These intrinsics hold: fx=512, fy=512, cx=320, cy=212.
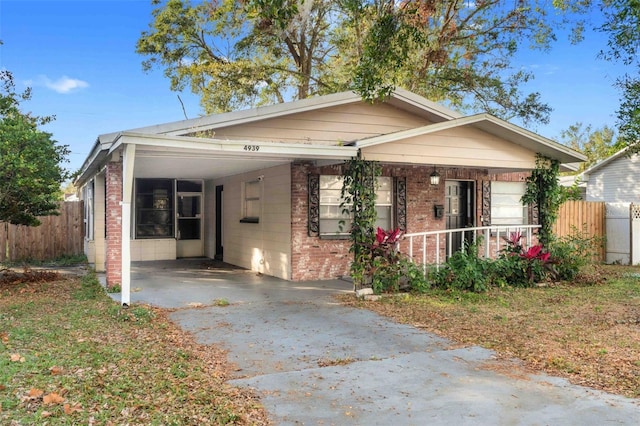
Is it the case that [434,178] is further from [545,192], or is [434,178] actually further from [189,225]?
[189,225]

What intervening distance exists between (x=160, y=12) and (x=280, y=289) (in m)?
15.2

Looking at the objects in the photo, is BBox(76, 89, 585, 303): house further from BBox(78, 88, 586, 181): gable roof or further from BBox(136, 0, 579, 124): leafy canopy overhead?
BBox(136, 0, 579, 124): leafy canopy overhead

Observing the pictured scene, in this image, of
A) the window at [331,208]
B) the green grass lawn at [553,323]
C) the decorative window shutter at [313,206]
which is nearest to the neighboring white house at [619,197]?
the green grass lawn at [553,323]

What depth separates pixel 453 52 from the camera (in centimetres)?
1936

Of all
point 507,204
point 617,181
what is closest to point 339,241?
point 507,204

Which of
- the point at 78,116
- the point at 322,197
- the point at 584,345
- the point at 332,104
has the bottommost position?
the point at 584,345

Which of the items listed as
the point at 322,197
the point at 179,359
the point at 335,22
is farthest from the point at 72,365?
the point at 335,22

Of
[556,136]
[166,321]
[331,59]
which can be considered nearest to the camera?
[166,321]

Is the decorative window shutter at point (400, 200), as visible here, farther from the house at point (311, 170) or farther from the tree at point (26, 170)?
the tree at point (26, 170)

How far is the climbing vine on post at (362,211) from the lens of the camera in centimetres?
859

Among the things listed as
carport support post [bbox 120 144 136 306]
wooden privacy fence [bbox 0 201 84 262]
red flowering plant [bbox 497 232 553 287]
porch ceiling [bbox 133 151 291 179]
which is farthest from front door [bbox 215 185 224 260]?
red flowering plant [bbox 497 232 553 287]

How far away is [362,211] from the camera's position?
28.5ft

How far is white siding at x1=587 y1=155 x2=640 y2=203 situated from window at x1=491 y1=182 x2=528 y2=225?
9.50 meters

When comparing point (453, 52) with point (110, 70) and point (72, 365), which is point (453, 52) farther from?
point (72, 365)
